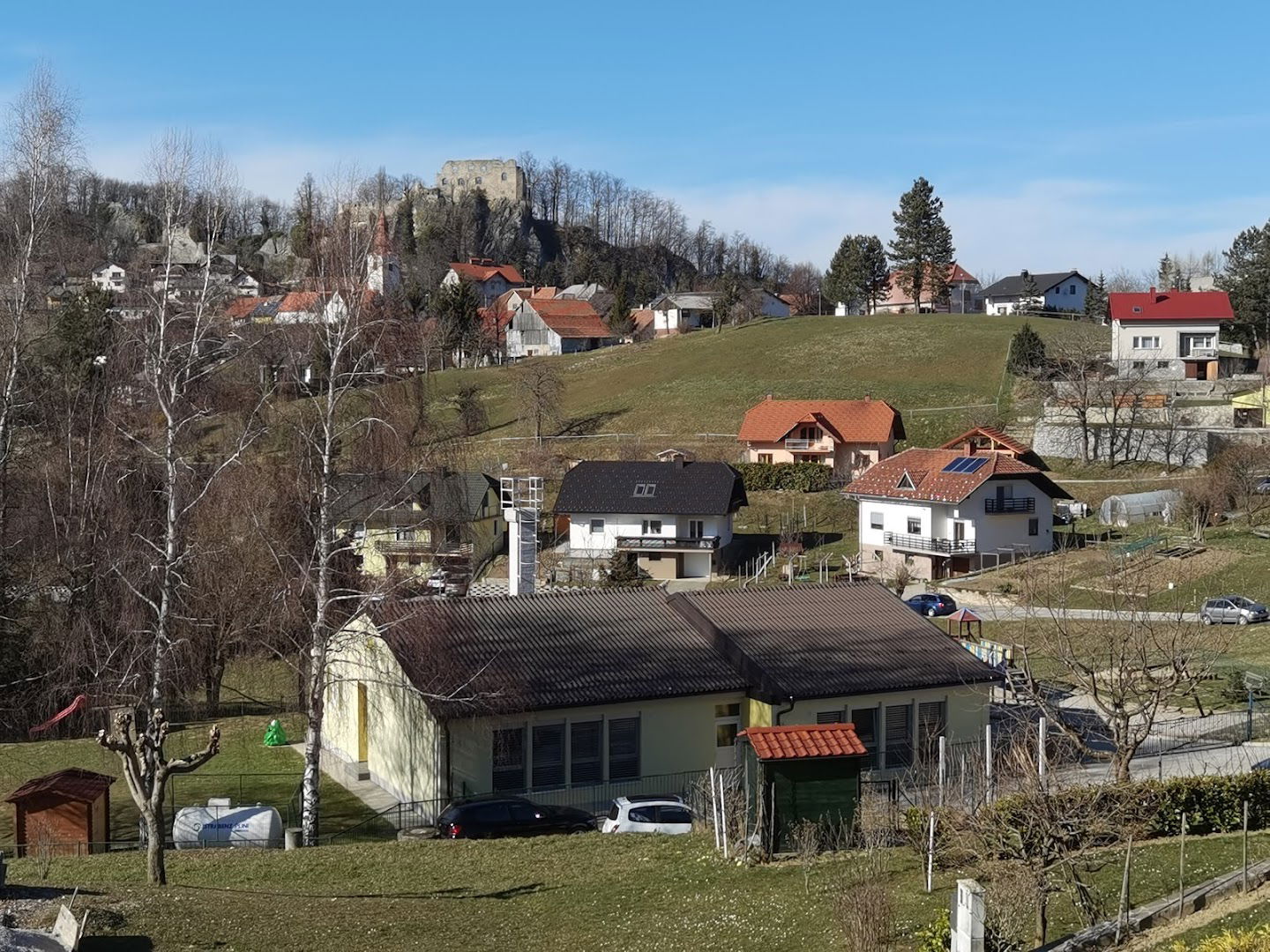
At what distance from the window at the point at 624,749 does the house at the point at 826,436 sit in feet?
157

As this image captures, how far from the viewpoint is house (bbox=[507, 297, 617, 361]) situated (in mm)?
116812

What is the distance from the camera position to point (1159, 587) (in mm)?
43906

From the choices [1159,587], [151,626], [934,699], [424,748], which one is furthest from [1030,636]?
[151,626]

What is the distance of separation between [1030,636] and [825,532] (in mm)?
24592

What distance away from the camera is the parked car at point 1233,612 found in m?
39.7

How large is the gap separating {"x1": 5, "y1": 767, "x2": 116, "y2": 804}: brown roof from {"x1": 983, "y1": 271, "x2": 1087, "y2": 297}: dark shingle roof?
110171 millimetres

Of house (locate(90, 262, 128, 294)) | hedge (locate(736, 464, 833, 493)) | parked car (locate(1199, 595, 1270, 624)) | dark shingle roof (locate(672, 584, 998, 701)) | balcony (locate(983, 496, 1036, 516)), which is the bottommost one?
parked car (locate(1199, 595, 1270, 624))

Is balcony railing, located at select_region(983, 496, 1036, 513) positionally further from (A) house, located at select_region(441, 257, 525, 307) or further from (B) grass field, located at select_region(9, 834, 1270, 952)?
(A) house, located at select_region(441, 257, 525, 307)

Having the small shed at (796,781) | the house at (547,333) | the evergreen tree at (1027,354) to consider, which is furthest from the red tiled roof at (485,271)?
the small shed at (796,781)

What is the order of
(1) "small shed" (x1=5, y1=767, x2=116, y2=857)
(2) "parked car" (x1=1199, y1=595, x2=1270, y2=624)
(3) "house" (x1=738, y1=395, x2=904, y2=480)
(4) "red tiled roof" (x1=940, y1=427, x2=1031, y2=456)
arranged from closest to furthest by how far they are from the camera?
(1) "small shed" (x1=5, y1=767, x2=116, y2=857) → (2) "parked car" (x1=1199, y1=595, x2=1270, y2=624) → (4) "red tiled roof" (x1=940, y1=427, x2=1031, y2=456) → (3) "house" (x1=738, y1=395, x2=904, y2=480)

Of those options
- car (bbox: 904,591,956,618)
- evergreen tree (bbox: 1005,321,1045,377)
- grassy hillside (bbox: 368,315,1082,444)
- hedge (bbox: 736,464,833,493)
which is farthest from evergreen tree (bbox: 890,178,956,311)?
car (bbox: 904,591,956,618)

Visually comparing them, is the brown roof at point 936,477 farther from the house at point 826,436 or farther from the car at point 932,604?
the house at point 826,436

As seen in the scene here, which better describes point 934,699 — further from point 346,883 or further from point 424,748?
point 346,883

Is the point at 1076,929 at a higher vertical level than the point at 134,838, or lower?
higher
